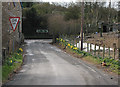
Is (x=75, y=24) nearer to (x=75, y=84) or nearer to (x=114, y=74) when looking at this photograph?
(x=114, y=74)

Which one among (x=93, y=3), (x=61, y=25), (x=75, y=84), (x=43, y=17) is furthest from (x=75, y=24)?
(x=75, y=84)

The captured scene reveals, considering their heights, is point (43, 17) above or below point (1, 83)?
above

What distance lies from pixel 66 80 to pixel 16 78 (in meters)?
2.55

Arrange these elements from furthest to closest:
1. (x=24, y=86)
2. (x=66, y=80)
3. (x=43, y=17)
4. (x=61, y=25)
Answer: (x=43, y=17) < (x=61, y=25) < (x=66, y=80) < (x=24, y=86)

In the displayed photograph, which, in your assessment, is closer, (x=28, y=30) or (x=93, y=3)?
(x=93, y=3)

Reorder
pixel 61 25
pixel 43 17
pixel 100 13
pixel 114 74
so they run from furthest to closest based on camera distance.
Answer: pixel 43 17 < pixel 100 13 < pixel 61 25 < pixel 114 74

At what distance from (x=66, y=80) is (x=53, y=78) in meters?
0.78

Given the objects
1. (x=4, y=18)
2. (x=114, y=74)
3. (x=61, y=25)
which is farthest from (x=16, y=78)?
(x=61, y=25)

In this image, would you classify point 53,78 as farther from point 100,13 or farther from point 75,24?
point 100,13

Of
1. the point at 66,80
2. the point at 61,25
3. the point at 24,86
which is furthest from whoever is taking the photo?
the point at 61,25

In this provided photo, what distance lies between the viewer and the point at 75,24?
38.8 m

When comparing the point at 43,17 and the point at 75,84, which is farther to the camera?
the point at 43,17

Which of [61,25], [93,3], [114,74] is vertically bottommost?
[114,74]

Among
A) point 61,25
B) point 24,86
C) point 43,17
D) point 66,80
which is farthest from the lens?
point 43,17
